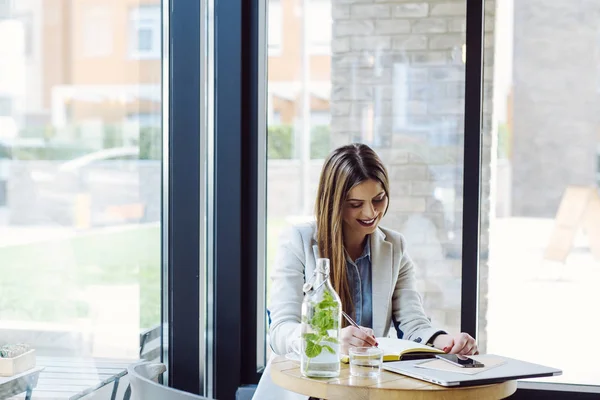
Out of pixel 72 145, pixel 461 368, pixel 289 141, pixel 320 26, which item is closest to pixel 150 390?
pixel 72 145

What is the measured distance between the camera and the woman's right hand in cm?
205

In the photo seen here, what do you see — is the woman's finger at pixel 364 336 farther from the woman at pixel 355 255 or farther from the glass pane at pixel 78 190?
the glass pane at pixel 78 190

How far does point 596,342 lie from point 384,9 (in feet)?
5.21

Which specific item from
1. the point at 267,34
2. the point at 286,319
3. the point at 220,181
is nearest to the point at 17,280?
the point at 286,319

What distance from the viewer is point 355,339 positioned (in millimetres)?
2049

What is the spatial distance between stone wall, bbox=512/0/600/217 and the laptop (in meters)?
1.34

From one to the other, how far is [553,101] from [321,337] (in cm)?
176

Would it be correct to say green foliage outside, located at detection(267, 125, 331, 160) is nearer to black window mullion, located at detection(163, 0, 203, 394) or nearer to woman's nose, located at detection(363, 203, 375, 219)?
black window mullion, located at detection(163, 0, 203, 394)

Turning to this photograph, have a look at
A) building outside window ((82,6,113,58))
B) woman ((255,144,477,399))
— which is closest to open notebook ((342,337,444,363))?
woman ((255,144,477,399))

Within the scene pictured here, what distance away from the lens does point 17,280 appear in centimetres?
173

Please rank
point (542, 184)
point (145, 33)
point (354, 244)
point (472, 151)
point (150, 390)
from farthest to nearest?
point (542, 184) < point (472, 151) < point (354, 244) < point (145, 33) < point (150, 390)

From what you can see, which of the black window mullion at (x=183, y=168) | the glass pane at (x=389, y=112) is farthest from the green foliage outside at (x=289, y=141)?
the black window mullion at (x=183, y=168)

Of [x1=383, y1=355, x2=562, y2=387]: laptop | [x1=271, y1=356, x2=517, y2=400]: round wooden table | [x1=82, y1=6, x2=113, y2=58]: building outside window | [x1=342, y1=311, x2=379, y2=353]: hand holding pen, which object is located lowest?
[x1=271, y1=356, x2=517, y2=400]: round wooden table

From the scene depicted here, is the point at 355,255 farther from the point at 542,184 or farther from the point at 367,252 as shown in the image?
the point at 542,184
